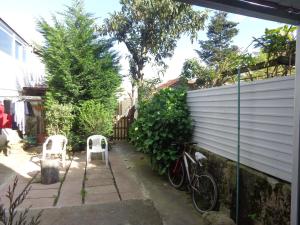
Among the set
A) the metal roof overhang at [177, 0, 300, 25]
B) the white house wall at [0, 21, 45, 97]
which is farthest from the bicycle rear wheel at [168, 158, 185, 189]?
the white house wall at [0, 21, 45, 97]

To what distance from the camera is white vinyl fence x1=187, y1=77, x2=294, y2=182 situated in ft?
10.3

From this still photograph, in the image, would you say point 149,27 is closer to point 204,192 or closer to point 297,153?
point 204,192

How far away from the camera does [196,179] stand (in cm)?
473

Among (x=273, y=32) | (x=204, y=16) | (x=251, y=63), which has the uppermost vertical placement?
(x=204, y=16)

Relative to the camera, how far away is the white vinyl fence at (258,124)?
315 centimetres

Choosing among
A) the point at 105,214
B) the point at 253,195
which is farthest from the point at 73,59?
the point at 253,195

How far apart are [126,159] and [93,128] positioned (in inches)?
70.7

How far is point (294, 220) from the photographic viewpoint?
2.46 metres

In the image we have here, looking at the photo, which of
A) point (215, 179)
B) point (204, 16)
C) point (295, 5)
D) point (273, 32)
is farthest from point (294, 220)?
point (204, 16)

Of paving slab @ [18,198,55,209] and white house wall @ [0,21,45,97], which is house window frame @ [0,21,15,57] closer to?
white house wall @ [0,21,45,97]

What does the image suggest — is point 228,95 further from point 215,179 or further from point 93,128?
point 93,128

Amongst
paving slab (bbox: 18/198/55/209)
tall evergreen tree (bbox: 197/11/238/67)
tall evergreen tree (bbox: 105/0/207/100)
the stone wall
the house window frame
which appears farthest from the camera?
tall evergreen tree (bbox: 197/11/238/67)

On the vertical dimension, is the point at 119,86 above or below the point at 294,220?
above

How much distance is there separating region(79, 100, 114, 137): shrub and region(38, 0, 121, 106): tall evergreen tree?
55 centimetres
